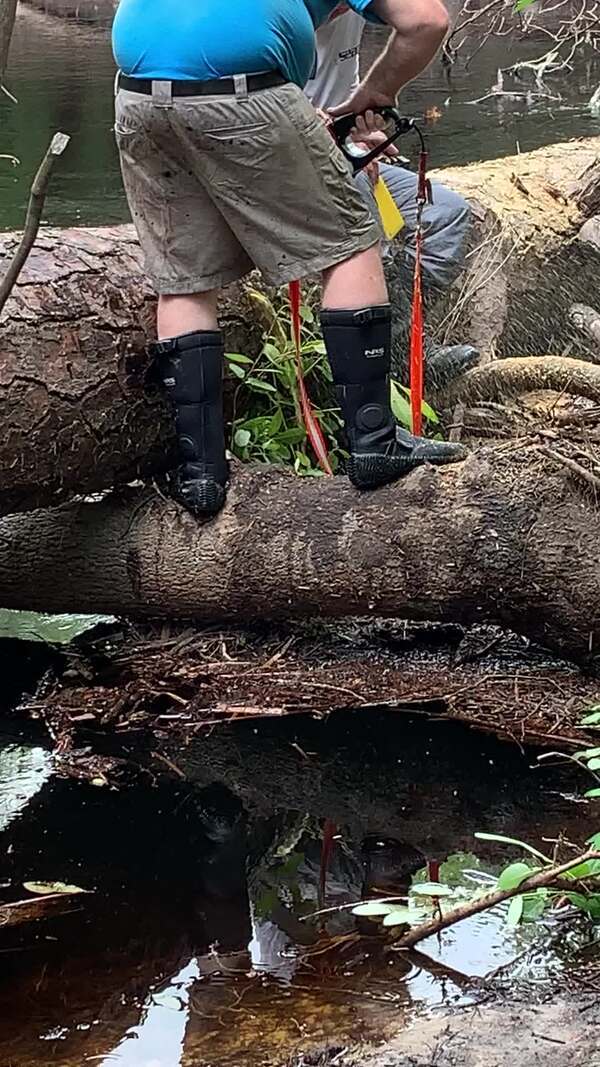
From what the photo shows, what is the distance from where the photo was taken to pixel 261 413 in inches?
162

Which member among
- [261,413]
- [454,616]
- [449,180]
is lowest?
[454,616]

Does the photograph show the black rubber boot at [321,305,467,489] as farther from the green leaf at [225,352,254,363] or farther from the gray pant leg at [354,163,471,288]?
the gray pant leg at [354,163,471,288]

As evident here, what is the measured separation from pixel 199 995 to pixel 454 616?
1445 mm

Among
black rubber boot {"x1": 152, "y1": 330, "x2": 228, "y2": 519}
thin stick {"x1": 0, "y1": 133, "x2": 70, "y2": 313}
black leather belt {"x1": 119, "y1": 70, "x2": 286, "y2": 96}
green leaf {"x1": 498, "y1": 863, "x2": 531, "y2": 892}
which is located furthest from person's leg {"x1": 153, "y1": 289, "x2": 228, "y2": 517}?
green leaf {"x1": 498, "y1": 863, "x2": 531, "y2": 892}

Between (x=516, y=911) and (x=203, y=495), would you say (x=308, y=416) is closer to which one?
(x=203, y=495)

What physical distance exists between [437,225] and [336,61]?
101 centimetres

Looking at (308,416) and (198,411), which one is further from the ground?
(198,411)

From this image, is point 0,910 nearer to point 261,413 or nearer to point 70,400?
point 70,400

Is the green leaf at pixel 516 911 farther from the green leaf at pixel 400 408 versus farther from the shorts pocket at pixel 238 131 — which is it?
the green leaf at pixel 400 408

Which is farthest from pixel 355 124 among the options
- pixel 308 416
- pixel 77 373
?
pixel 77 373

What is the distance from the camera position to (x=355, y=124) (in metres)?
3.44

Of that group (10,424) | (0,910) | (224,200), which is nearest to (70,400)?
(10,424)

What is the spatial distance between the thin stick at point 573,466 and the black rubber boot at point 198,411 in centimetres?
88

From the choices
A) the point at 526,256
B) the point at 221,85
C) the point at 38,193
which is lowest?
the point at 526,256
